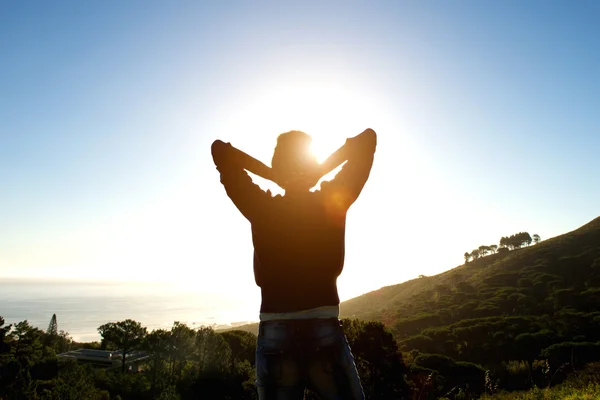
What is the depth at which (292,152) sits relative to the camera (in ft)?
10.3

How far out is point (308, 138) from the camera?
321 cm

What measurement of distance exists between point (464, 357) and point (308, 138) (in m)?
57.1

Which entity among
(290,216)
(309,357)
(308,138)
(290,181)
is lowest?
(309,357)

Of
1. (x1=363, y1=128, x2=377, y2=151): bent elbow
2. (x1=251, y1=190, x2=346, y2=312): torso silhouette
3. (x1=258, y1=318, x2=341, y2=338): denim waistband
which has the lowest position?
(x1=258, y1=318, x2=341, y2=338): denim waistband

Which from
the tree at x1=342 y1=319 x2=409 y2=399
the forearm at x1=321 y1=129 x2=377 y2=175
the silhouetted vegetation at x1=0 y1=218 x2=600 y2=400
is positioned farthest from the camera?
the silhouetted vegetation at x1=0 y1=218 x2=600 y2=400

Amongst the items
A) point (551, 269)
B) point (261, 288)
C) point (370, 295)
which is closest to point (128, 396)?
point (261, 288)

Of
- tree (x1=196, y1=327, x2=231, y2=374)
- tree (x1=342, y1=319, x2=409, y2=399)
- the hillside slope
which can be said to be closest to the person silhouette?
tree (x1=342, y1=319, x2=409, y2=399)

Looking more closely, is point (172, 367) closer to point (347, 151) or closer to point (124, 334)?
point (124, 334)

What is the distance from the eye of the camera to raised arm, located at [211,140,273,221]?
3047mm

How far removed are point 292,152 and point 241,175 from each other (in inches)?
18.8

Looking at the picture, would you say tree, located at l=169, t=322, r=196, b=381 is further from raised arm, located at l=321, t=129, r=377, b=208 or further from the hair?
raised arm, located at l=321, t=129, r=377, b=208

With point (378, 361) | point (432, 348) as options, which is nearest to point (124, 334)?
point (432, 348)

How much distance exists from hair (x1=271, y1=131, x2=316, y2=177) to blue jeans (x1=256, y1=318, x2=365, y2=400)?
1.25 m

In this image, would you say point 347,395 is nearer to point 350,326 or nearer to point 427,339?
point 350,326
